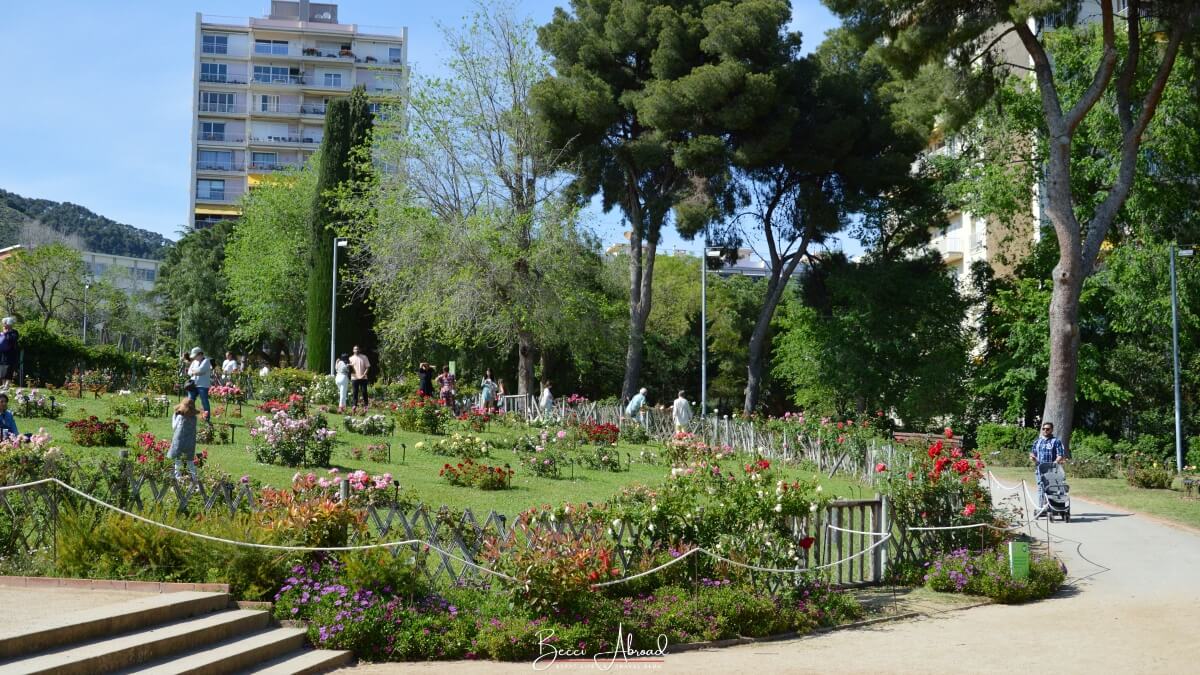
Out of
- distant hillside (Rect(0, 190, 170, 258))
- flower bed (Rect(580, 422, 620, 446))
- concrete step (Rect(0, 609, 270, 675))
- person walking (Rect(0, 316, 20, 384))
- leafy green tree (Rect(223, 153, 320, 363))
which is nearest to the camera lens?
concrete step (Rect(0, 609, 270, 675))

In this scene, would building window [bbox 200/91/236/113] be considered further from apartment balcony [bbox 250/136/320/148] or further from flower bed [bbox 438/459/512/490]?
flower bed [bbox 438/459/512/490]

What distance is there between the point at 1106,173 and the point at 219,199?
7224 centimetres

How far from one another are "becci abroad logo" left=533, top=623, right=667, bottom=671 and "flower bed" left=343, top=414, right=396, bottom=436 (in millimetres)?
13009

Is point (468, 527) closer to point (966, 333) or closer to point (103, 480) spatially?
point (103, 480)

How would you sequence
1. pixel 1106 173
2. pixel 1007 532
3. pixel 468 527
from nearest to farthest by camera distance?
pixel 468 527
pixel 1007 532
pixel 1106 173

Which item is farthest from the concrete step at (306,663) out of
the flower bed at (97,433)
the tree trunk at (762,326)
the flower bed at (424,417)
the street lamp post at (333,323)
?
the street lamp post at (333,323)

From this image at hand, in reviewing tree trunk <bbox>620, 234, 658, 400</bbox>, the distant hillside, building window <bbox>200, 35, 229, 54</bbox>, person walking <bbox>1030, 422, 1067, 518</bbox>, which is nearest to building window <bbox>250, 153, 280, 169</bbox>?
building window <bbox>200, 35, 229, 54</bbox>

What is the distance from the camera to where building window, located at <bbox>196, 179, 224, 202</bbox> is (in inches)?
3398

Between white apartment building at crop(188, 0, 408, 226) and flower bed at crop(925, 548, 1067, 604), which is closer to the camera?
flower bed at crop(925, 548, 1067, 604)

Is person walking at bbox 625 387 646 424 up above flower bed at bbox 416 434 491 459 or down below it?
above

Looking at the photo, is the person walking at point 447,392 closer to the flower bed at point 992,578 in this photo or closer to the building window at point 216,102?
the flower bed at point 992,578

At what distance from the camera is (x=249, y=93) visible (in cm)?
8650

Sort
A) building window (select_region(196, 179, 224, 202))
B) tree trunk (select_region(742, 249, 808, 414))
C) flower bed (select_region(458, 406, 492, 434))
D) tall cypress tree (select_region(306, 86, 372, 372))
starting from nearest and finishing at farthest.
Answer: flower bed (select_region(458, 406, 492, 434)) → tree trunk (select_region(742, 249, 808, 414)) → tall cypress tree (select_region(306, 86, 372, 372)) → building window (select_region(196, 179, 224, 202))

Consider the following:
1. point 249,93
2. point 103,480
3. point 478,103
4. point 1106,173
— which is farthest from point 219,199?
point 103,480
